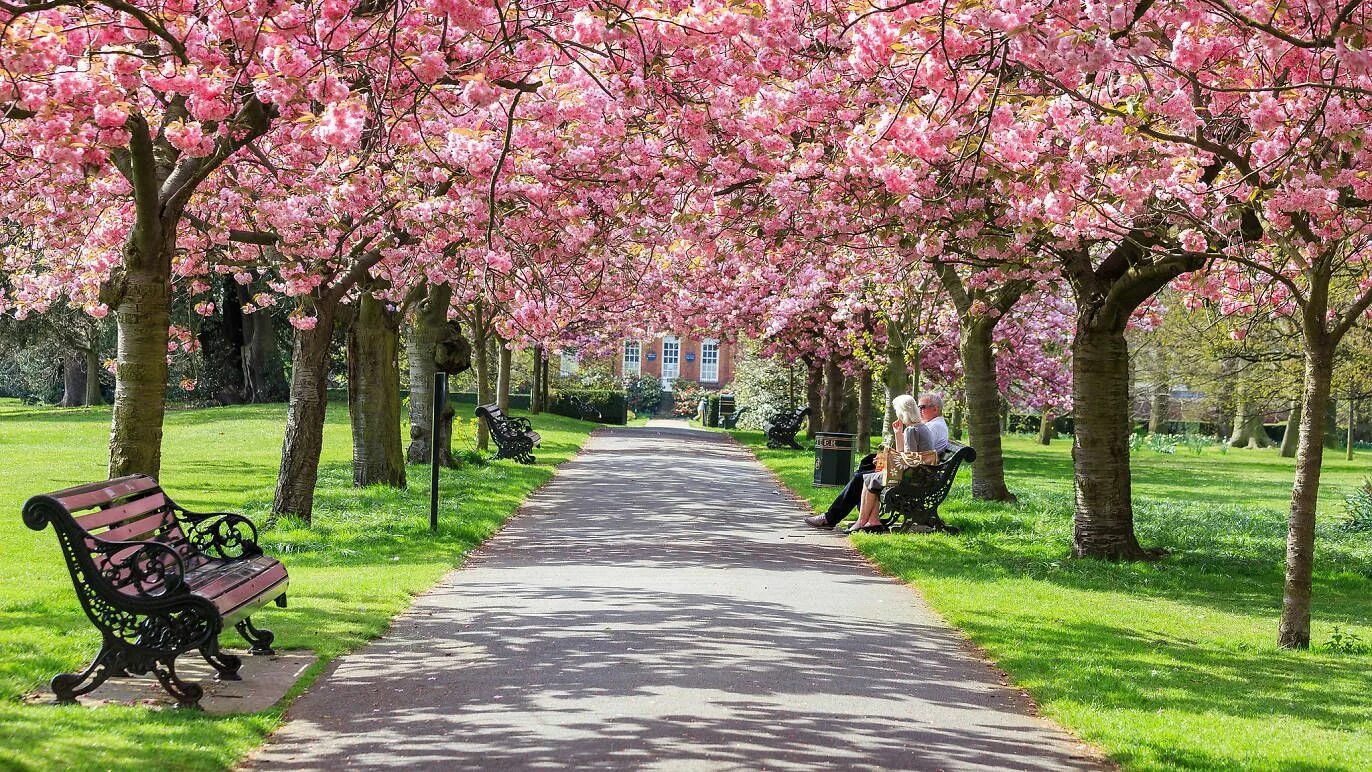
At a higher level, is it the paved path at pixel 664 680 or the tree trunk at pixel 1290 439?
the tree trunk at pixel 1290 439

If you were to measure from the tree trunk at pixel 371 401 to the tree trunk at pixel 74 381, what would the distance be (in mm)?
38035

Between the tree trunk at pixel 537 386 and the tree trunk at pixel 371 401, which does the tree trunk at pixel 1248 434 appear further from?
the tree trunk at pixel 371 401

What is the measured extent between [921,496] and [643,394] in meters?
55.0

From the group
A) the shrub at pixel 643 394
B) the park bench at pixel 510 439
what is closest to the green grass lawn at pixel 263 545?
the park bench at pixel 510 439

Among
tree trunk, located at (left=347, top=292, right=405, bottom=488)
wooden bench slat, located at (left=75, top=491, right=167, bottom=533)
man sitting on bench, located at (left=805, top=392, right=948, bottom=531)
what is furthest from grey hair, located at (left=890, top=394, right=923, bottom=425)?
wooden bench slat, located at (left=75, top=491, right=167, bottom=533)

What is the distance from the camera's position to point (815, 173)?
1076 centimetres

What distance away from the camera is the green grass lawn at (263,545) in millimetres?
5254

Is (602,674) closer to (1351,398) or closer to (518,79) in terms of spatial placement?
(518,79)

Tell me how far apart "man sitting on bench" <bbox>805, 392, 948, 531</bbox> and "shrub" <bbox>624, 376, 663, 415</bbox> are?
52.9 m

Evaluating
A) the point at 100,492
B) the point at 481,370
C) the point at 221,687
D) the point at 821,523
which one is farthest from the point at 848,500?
the point at 481,370

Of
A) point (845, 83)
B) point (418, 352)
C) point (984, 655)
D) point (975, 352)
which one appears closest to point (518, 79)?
point (845, 83)

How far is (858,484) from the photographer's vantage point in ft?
49.1

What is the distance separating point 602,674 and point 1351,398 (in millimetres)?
31523

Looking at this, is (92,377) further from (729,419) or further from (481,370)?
(481,370)
